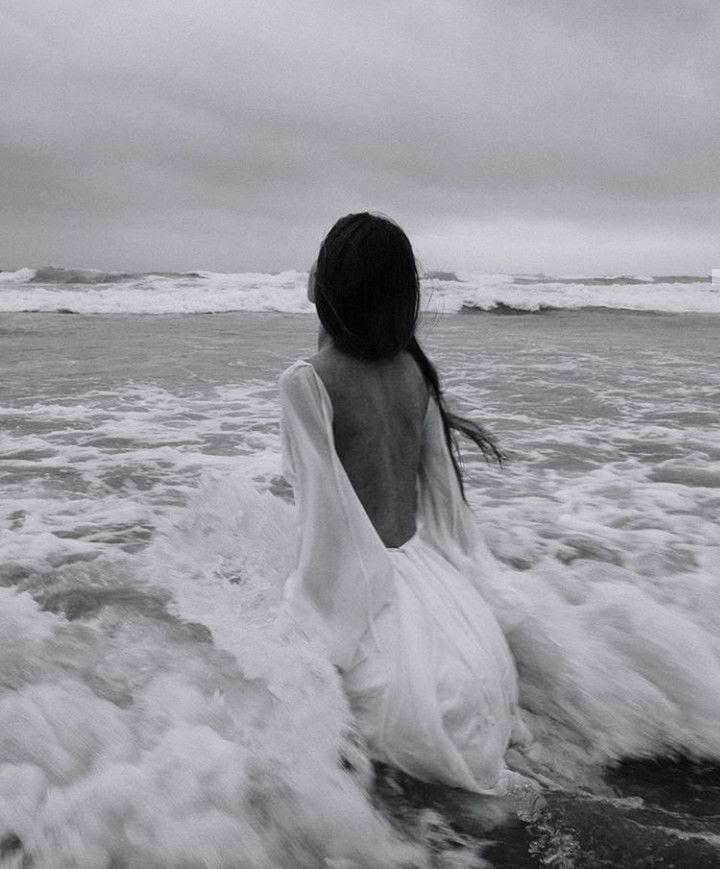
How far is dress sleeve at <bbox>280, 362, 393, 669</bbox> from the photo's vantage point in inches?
79.7

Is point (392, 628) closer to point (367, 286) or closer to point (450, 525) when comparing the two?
point (450, 525)

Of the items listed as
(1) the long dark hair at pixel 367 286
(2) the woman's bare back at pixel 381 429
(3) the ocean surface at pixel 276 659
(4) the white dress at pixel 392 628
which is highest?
(1) the long dark hair at pixel 367 286

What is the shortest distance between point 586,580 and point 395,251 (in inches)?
72.0

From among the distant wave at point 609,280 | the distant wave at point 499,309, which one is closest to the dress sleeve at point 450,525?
the distant wave at point 499,309

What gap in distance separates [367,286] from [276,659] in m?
1.12

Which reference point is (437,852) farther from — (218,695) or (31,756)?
(31,756)

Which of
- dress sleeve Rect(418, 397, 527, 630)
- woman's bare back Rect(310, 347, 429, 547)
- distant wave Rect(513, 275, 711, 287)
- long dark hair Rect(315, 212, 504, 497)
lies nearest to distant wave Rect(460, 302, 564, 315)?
distant wave Rect(513, 275, 711, 287)

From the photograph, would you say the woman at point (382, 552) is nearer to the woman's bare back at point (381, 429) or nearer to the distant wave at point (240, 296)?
the woman's bare back at point (381, 429)

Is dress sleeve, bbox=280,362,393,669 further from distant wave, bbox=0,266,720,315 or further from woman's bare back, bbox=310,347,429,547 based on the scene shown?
distant wave, bbox=0,266,720,315

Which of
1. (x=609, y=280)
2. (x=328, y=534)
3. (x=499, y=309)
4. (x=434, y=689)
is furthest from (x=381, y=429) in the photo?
(x=609, y=280)

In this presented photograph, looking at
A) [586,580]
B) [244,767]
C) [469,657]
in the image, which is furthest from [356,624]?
Result: [586,580]

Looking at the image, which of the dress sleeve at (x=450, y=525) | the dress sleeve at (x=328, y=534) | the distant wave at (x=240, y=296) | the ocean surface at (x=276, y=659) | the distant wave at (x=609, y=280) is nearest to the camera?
the ocean surface at (x=276, y=659)

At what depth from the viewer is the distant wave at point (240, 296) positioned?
21.1m

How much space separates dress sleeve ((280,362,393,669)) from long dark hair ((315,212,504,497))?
15 cm
